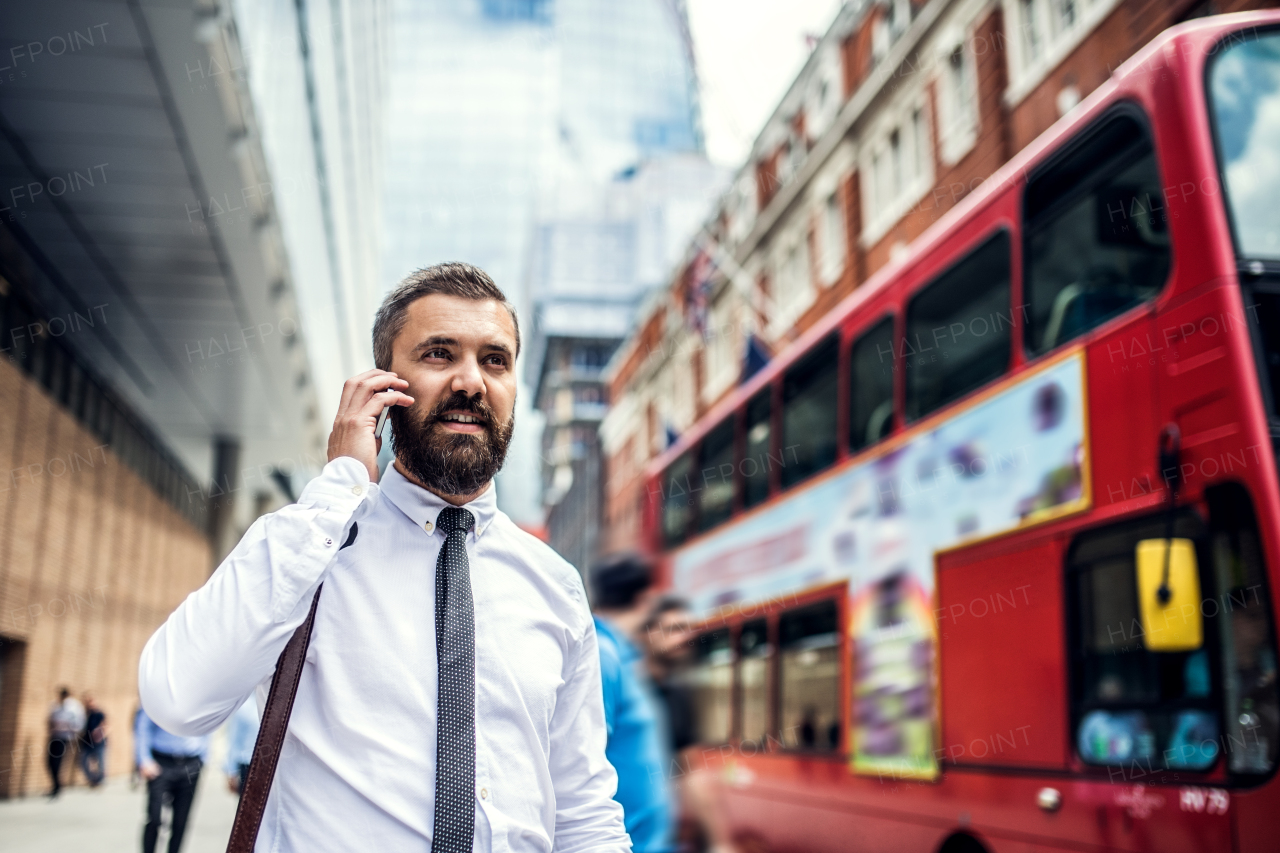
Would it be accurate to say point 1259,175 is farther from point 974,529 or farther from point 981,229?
point 974,529

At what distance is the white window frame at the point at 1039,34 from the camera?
15.1m

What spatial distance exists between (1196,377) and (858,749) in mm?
3609

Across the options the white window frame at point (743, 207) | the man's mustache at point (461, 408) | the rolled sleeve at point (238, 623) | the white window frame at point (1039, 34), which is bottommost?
the rolled sleeve at point (238, 623)

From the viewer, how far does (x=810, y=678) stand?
830 centimetres

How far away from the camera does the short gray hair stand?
2033 millimetres

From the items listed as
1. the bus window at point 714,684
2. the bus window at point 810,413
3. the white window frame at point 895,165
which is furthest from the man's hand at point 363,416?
the white window frame at point 895,165

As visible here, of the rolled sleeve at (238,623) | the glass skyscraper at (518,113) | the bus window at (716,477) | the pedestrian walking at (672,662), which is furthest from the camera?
the glass skyscraper at (518,113)

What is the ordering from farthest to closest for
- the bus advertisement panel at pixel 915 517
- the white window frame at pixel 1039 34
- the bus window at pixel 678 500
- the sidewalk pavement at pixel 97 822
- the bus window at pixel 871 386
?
the white window frame at pixel 1039 34
the bus window at pixel 678 500
the sidewalk pavement at pixel 97 822
the bus window at pixel 871 386
the bus advertisement panel at pixel 915 517

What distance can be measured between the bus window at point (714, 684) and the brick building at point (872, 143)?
3697mm

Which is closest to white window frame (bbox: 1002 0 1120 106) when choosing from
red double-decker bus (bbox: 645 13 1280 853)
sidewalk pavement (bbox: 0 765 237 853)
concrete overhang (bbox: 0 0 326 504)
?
red double-decker bus (bbox: 645 13 1280 853)

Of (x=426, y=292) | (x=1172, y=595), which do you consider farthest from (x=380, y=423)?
(x=1172, y=595)

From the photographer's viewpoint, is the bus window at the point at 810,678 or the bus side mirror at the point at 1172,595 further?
the bus window at the point at 810,678

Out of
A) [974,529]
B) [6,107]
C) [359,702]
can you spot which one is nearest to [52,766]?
[6,107]

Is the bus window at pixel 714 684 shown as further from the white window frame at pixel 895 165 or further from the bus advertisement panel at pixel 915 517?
the white window frame at pixel 895 165
